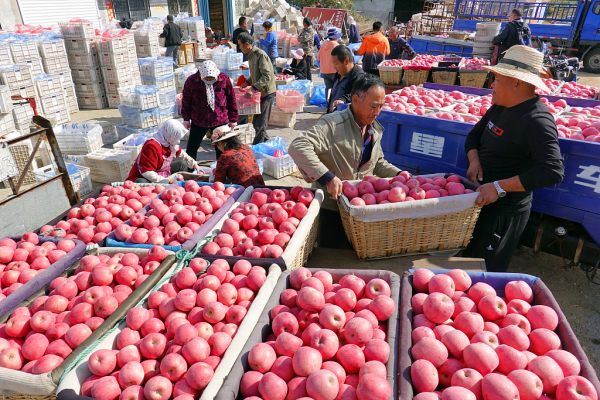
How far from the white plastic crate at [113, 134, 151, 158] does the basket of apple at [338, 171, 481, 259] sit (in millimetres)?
4675

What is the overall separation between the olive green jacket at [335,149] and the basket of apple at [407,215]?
0.27 metres

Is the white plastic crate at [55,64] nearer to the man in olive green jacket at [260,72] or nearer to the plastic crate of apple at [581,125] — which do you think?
the man in olive green jacket at [260,72]

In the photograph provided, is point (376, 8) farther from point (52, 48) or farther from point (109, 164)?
point (109, 164)

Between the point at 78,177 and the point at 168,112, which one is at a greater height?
the point at 168,112

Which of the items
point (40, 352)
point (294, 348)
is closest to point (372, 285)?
point (294, 348)

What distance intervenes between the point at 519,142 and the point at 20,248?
3596mm

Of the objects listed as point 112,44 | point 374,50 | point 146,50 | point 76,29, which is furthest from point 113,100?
point 374,50

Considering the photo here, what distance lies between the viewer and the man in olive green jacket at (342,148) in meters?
2.80

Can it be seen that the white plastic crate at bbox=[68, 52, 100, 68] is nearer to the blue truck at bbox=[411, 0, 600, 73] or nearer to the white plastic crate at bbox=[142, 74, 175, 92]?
the white plastic crate at bbox=[142, 74, 175, 92]

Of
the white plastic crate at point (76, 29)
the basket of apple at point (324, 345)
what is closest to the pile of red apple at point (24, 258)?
the basket of apple at point (324, 345)

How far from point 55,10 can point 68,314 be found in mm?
15409

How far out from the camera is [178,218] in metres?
3.03

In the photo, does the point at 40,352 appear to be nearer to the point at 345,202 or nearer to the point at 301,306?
the point at 301,306

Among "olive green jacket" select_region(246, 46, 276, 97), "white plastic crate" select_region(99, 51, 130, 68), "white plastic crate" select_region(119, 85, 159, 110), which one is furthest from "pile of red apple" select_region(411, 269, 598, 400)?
"white plastic crate" select_region(99, 51, 130, 68)
